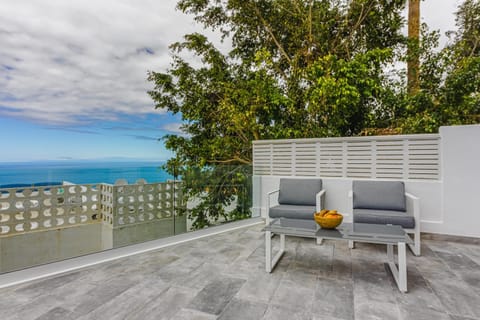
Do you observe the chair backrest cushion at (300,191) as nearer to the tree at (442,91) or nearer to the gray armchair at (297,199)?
the gray armchair at (297,199)

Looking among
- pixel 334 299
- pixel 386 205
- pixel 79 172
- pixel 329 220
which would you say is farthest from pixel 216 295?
pixel 386 205

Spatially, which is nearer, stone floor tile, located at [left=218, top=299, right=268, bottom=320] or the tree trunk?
stone floor tile, located at [left=218, top=299, right=268, bottom=320]

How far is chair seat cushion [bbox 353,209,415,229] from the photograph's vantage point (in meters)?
3.25

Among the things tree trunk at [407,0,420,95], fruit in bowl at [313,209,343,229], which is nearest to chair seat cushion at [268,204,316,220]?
fruit in bowl at [313,209,343,229]

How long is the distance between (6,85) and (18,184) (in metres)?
4.89

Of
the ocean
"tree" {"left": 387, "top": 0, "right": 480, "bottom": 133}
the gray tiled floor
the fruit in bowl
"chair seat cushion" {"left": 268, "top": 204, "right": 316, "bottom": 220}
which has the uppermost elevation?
"tree" {"left": 387, "top": 0, "right": 480, "bottom": 133}

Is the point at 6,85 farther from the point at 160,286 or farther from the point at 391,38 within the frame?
the point at 391,38

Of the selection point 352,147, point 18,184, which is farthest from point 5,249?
point 352,147

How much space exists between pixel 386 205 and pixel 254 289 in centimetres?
246

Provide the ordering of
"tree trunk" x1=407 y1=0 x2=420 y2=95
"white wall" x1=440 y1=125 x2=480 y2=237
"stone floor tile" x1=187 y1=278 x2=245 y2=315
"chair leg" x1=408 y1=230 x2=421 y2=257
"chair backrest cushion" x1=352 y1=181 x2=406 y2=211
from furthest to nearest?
"tree trunk" x1=407 y1=0 x2=420 y2=95 → "chair backrest cushion" x1=352 y1=181 x2=406 y2=211 → "white wall" x1=440 y1=125 x2=480 y2=237 → "chair leg" x1=408 y1=230 x2=421 y2=257 → "stone floor tile" x1=187 y1=278 x2=245 y2=315

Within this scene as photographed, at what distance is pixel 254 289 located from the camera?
233 cm

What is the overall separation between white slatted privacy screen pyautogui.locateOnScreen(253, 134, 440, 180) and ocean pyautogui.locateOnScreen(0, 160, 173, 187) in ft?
6.96

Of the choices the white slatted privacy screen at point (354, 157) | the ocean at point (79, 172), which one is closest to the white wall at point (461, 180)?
the white slatted privacy screen at point (354, 157)

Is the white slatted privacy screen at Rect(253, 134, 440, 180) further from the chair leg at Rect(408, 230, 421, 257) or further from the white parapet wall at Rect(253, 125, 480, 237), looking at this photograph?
the chair leg at Rect(408, 230, 421, 257)
